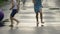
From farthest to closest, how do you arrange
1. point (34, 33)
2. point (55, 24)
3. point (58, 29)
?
point (55, 24), point (58, 29), point (34, 33)

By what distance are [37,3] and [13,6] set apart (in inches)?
47.7

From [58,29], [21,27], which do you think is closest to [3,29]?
[21,27]

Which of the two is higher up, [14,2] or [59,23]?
[14,2]

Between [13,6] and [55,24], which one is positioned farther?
[55,24]

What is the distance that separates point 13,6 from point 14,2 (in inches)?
8.0

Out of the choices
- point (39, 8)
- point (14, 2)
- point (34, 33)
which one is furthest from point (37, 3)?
point (34, 33)

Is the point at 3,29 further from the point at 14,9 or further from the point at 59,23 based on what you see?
the point at 59,23

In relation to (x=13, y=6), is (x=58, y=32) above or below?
below

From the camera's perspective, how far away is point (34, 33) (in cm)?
1054

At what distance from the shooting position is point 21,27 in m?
12.0

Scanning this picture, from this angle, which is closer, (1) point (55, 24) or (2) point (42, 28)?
(2) point (42, 28)

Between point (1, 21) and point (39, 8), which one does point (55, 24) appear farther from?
point (1, 21)

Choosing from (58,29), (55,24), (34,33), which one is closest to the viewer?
(34,33)

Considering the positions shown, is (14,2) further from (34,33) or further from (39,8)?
(34,33)
